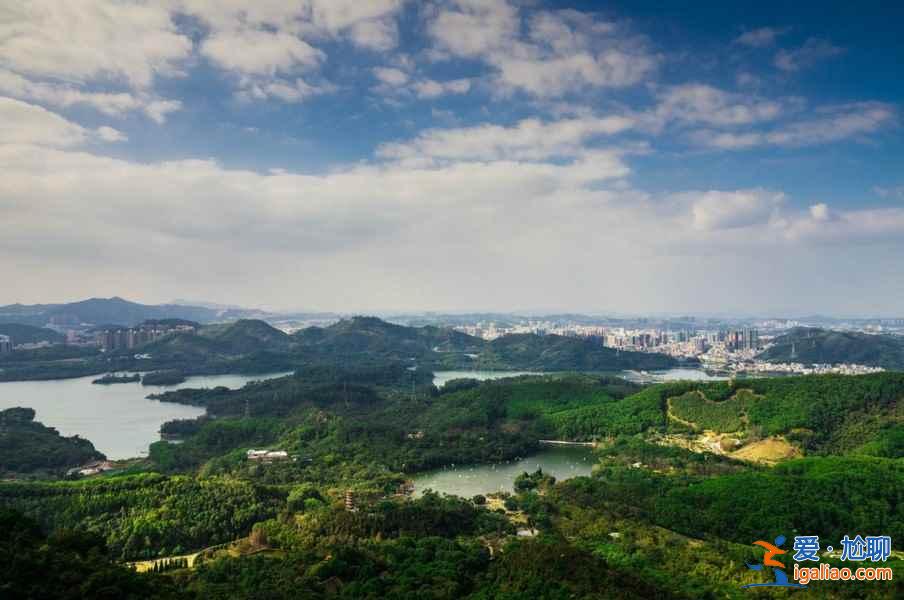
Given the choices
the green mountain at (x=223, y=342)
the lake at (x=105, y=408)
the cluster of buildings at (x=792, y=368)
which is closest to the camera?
the lake at (x=105, y=408)

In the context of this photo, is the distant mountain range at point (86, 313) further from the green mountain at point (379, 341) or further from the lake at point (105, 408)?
the lake at point (105, 408)

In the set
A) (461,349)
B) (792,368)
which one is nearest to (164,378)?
(461,349)

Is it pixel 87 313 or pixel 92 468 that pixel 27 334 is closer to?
pixel 87 313

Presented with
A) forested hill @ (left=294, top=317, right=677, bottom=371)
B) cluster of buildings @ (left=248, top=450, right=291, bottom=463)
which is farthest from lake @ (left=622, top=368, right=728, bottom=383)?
cluster of buildings @ (left=248, top=450, right=291, bottom=463)

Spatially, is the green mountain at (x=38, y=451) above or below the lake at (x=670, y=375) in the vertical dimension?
above

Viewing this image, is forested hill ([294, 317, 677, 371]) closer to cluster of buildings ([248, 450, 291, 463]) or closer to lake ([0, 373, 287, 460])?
lake ([0, 373, 287, 460])

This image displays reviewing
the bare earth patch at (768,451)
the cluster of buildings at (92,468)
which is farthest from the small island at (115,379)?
the bare earth patch at (768,451)
